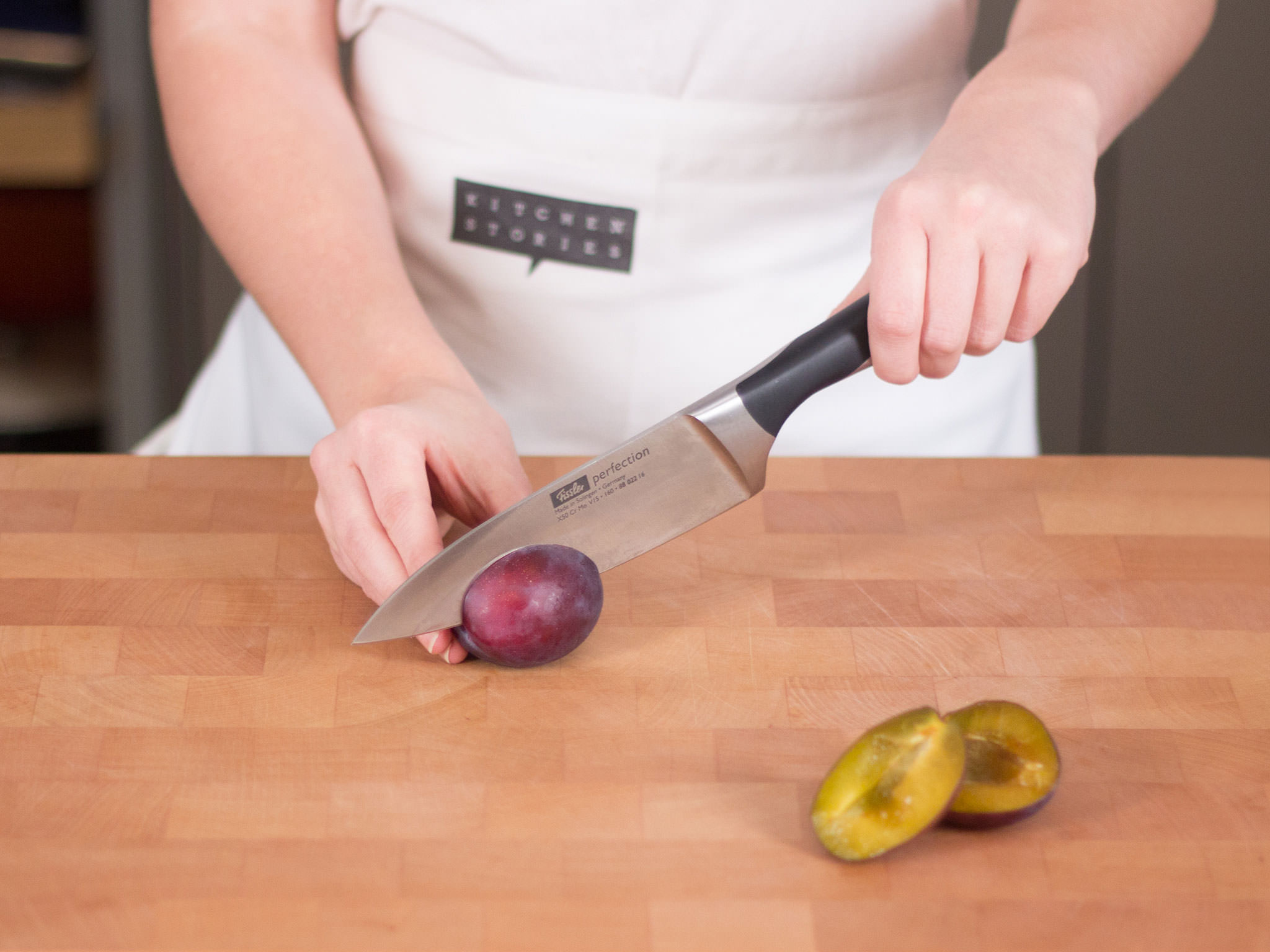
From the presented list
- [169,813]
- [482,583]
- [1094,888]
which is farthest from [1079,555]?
[169,813]

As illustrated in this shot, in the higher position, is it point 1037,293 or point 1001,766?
point 1037,293

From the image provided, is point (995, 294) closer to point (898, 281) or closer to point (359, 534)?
point (898, 281)

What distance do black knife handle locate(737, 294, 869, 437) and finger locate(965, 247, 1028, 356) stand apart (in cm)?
8

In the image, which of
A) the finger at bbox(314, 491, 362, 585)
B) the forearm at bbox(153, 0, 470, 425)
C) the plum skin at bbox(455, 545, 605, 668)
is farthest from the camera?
the forearm at bbox(153, 0, 470, 425)

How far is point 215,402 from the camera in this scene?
1.54 meters

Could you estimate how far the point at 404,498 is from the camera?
964mm

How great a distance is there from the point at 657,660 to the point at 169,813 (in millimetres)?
350

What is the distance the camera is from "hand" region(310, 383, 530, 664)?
0.96m

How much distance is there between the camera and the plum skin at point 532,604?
88 centimetres

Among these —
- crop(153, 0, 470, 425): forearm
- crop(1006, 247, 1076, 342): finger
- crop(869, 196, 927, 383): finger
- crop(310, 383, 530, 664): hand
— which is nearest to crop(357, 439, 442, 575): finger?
crop(310, 383, 530, 664): hand

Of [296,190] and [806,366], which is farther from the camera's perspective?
[296,190]

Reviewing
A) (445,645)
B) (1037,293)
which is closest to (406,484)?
(445,645)

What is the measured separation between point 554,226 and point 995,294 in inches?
20.2

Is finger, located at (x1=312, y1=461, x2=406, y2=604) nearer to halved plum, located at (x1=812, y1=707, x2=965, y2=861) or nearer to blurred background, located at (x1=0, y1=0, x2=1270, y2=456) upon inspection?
halved plum, located at (x1=812, y1=707, x2=965, y2=861)
